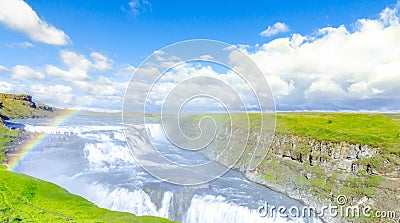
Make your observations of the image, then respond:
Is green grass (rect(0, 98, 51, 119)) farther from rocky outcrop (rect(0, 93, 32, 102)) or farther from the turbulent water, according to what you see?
the turbulent water

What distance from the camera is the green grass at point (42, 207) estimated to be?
14.7 metres

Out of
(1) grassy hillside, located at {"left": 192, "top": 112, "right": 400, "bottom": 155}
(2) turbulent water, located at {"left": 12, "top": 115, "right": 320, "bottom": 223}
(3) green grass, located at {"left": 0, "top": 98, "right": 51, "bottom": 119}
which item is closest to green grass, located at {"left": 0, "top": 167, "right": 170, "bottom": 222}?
(2) turbulent water, located at {"left": 12, "top": 115, "right": 320, "bottom": 223}

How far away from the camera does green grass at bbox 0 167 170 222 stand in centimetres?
1470

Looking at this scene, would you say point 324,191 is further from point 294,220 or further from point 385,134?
point 385,134

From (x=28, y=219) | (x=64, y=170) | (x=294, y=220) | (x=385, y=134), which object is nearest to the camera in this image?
(x=28, y=219)

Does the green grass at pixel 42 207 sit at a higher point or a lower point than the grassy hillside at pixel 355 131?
lower

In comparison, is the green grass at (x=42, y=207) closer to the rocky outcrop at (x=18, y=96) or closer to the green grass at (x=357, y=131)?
the green grass at (x=357, y=131)

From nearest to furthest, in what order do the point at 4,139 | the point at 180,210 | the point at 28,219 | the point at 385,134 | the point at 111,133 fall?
the point at 28,219
the point at 180,210
the point at 385,134
the point at 4,139
the point at 111,133

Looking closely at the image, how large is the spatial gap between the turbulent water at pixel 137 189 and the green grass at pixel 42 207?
32.7ft

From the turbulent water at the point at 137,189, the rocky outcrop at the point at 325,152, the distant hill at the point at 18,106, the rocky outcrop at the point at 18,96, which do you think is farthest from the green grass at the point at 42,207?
the rocky outcrop at the point at 18,96

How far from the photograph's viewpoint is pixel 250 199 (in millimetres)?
34156

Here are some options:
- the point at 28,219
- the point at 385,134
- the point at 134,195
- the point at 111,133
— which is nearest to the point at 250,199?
the point at 134,195

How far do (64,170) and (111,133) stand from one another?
926 inches

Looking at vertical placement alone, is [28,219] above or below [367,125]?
below
